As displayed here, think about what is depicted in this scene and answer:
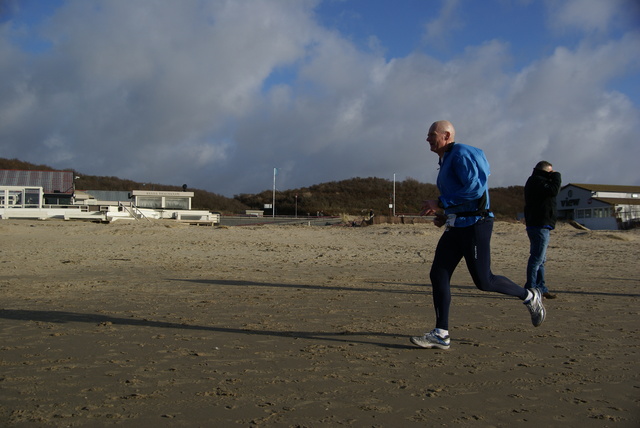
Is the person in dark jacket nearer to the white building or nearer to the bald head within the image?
the bald head

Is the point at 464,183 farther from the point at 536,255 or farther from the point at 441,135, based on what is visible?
the point at 536,255

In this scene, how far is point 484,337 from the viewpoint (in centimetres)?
408

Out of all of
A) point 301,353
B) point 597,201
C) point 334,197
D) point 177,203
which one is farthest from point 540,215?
point 334,197

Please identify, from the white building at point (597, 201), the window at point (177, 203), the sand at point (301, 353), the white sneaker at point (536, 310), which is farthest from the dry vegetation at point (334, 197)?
the white sneaker at point (536, 310)

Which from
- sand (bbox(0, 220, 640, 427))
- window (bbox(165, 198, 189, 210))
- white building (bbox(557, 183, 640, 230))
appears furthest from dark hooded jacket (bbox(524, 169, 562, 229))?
white building (bbox(557, 183, 640, 230))

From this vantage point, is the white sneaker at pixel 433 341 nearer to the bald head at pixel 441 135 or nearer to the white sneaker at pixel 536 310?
the white sneaker at pixel 536 310

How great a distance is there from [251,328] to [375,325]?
3.75 ft

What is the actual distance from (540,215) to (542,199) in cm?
20

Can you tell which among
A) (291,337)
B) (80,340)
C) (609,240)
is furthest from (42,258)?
(609,240)

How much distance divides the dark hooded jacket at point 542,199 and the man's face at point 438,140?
2.61 m

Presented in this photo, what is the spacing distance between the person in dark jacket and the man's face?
8.57ft

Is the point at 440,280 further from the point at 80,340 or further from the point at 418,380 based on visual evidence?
the point at 80,340

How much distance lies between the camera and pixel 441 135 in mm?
3969

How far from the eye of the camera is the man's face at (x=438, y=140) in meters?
3.96
